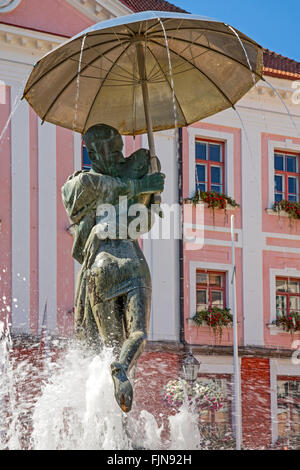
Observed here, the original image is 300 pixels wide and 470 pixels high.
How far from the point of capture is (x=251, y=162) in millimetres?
26109

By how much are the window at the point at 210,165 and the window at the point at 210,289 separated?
2.05 m

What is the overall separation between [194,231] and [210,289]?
1405 millimetres

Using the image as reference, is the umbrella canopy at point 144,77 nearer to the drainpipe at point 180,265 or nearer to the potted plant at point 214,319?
the drainpipe at point 180,265

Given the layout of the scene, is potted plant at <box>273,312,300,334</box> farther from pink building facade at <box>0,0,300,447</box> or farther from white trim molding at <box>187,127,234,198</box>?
white trim molding at <box>187,127,234,198</box>

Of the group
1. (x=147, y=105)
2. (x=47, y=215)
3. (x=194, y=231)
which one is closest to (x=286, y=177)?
(x=194, y=231)

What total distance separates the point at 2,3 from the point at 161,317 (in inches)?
301

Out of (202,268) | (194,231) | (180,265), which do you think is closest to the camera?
(180,265)

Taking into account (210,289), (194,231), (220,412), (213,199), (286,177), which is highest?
(286,177)

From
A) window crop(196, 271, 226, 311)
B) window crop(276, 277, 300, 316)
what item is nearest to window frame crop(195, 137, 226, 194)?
window crop(196, 271, 226, 311)

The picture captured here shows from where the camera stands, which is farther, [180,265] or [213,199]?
[213,199]

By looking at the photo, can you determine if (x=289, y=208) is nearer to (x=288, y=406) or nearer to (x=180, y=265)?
(x=180, y=265)

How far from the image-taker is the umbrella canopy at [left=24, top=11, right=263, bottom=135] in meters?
7.45

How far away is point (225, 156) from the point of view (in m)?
25.9

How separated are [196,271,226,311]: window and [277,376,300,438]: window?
7.47ft
